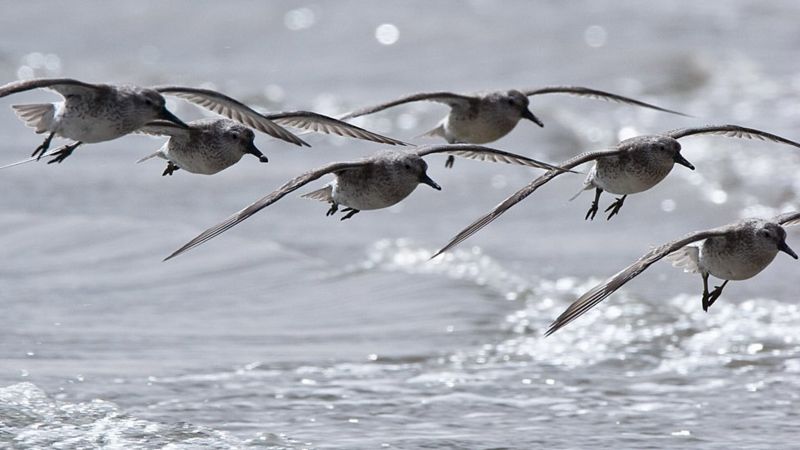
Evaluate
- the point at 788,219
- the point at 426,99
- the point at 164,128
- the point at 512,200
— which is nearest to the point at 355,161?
the point at 426,99

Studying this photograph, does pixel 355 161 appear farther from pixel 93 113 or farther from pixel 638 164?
pixel 638 164

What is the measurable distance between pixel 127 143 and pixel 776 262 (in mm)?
10193

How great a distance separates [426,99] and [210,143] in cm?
192

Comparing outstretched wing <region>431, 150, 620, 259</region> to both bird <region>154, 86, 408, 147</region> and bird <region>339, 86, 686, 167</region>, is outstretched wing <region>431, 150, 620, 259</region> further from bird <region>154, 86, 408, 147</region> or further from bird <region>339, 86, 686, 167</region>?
bird <region>339, 86, 686, 167</region>

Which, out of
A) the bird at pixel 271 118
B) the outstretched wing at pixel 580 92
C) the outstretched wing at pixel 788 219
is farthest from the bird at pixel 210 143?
the outstretched wing at pixel 788 219

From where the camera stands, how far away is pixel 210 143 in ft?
30.3

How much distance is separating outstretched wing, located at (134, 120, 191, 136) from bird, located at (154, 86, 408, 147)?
193 mm

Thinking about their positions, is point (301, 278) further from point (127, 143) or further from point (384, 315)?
point (127, 143)

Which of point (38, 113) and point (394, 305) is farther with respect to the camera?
point (394, 305)

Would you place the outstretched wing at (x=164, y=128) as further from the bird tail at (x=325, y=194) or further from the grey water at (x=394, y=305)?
the grey water at (x=394, y=305)

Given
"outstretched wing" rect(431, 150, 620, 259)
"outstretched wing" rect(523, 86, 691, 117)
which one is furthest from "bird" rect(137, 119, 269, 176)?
"outstretched wing" rect(523, 86, 691, 117)

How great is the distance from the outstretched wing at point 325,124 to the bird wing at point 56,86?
108 cm

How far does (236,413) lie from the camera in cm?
1111

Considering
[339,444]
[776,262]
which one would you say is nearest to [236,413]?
[339,444]
